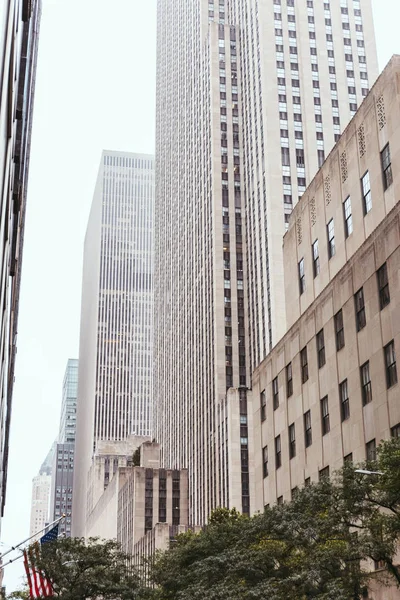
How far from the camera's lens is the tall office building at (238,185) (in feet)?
378

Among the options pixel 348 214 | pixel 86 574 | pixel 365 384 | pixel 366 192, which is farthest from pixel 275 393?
pixel 86 574

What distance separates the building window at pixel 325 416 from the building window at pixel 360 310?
5.52 meters

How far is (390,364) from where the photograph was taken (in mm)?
37781

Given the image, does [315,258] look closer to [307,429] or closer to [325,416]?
[307,429]

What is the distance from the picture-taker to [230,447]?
4213 inches

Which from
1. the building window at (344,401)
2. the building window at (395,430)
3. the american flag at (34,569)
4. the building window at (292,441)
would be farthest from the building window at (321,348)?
the american flag at (34,569)

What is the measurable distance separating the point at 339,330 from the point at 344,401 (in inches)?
146

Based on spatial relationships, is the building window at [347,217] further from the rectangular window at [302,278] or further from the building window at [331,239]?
the rectangular window at [302,278]

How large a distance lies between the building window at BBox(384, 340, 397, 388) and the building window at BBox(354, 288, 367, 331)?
9.75 feet

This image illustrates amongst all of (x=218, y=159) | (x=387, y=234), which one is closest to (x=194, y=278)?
(x=218, y=159)

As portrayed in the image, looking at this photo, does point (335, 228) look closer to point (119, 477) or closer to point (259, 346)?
point (259, 346)

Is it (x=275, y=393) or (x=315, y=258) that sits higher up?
(x=315, y=258)

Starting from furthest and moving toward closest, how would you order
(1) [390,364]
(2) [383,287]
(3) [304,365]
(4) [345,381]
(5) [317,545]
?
(3) [304,365] < (4) [345,381] < (2) [383,287] < (1) [390,364] < (5) [317,545]

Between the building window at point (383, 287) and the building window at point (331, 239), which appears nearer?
the building window at point (383, 287)
